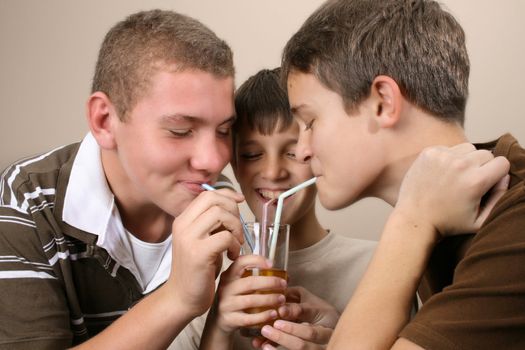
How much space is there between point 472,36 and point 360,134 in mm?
1109

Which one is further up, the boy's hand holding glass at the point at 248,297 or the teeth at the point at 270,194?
the teeth at the point at 270,194

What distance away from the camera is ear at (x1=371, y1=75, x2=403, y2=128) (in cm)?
108

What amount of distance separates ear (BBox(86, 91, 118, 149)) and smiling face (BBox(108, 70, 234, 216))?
6cm

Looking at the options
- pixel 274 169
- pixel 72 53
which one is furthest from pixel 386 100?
pixel 72 53

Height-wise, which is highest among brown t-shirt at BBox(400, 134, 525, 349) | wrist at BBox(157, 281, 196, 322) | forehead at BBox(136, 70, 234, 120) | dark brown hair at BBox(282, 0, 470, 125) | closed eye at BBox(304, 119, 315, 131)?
dark brown hair at BBox(282, 0, 470, 125)

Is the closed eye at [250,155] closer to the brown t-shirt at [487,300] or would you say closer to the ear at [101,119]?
the ear at [101,119]

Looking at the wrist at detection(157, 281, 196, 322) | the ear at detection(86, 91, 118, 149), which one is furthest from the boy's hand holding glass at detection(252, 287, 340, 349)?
the ear at detection(86, 91, 118, 149)

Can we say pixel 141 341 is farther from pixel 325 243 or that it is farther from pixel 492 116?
pixel 492 116

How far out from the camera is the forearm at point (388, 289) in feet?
2.87

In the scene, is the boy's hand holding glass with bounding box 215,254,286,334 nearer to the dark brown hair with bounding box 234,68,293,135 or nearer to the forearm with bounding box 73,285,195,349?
the forearm with bounding box 73,285,195,349

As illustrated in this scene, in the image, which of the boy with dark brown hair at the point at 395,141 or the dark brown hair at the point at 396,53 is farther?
the dark brown hair at the point at 396,53

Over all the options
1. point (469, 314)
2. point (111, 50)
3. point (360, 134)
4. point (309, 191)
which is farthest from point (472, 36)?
point (469, 314)

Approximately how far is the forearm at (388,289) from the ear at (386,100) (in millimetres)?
207

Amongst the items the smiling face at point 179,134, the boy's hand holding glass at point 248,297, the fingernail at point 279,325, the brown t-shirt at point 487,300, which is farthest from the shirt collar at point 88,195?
the brown t-shirt at point 487,300
